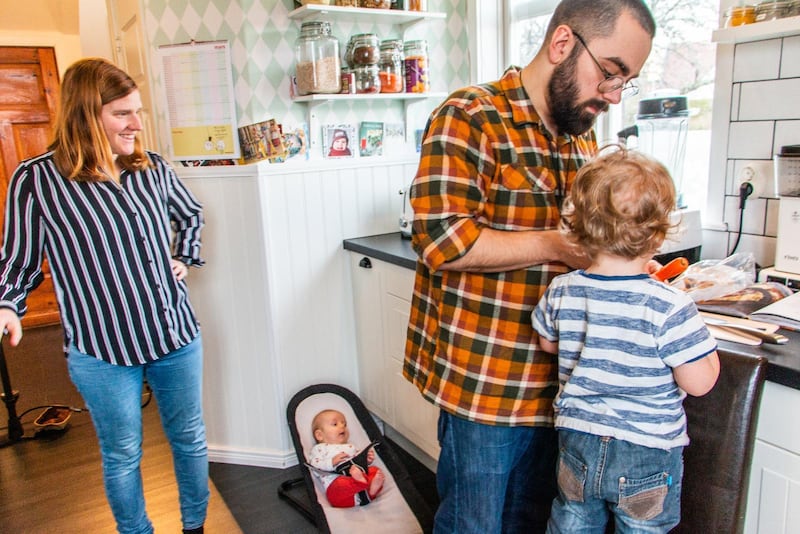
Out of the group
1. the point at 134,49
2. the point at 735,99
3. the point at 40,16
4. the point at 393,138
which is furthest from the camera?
the point at 40,16

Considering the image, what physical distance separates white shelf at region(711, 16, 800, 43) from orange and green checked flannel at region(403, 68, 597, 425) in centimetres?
70


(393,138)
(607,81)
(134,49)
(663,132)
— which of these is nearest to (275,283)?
(393,138)

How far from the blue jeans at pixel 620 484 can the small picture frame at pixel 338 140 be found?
172cm

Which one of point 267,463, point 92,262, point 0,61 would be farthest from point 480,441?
point 0,61

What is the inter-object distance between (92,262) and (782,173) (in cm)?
182

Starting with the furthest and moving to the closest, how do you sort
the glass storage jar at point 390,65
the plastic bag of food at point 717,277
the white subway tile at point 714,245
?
the glass storage jar at point 390,65 → the white subway tile at point 714,245 → the plastic bag of food at point 717,277

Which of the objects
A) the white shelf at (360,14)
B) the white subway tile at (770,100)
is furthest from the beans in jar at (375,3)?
the white subway tile at (770,100)

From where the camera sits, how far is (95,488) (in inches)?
97.2

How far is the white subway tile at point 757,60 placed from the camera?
64.2 inches

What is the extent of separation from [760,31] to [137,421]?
6.60 ft

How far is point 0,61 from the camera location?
169 inches

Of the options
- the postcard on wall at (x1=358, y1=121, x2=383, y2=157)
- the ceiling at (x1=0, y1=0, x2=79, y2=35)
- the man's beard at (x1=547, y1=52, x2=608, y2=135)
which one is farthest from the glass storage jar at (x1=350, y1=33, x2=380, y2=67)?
the ceiling at (x1=0, y1=0, x2=79, y2=35)

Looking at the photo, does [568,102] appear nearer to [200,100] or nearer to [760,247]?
[760,247]

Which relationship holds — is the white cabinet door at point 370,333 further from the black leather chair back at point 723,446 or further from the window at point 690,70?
the black leather chair back at point 723,446
